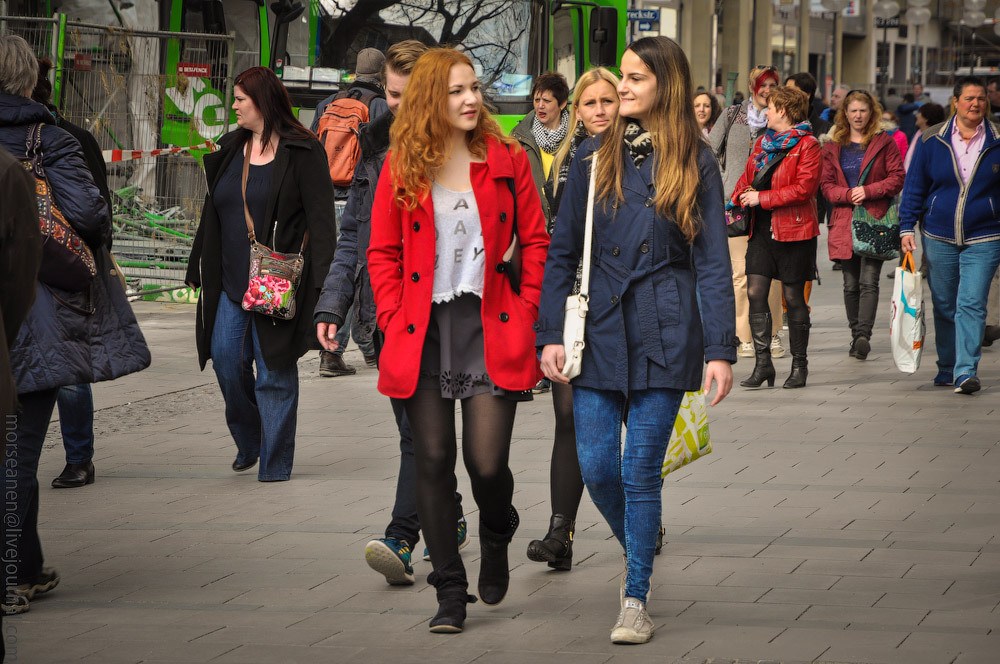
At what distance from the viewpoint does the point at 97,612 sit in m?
5.29

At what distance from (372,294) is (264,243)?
5.89 feet

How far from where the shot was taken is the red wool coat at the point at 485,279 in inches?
196

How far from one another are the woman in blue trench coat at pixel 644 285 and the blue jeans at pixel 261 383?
2808 millimetres

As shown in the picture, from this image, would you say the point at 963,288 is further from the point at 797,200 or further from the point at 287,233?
the point at 287,233

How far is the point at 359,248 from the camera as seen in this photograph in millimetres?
5812

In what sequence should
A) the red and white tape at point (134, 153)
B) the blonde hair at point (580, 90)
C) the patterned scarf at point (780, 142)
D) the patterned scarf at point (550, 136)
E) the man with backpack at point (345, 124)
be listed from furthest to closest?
1. the red and white tape at point (134, 153)
2. the man with backpack at point (345, 124)
3. the patterned scarf at point (780, 142)
4. the patterned scarf at point (550, 136)
5. the blonde hair at point (580, 90)

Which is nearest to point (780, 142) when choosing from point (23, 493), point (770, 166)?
point (770, 166)

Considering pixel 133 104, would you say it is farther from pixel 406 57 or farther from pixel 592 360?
pixel 592 360

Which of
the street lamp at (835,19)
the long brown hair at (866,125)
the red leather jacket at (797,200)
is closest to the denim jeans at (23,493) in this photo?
the red leather jacket at (797,200)

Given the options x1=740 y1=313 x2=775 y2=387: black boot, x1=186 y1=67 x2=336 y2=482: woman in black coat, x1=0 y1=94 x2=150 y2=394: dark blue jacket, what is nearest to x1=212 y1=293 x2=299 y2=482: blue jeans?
x1=186 y1=67 x2=336 y2=482: woman in black coat

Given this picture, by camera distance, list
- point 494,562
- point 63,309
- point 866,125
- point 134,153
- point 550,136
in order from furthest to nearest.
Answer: point 134,153, point 866,125, point 550,136, point 63,309, point 494,562

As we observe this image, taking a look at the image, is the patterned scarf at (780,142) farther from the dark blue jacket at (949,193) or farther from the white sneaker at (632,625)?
the white sneaker at (632,625)

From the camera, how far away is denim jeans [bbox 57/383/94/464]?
24.2 feet

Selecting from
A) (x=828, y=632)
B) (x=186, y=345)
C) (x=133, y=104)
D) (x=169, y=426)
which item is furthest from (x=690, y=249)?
(x=133, y=104)
